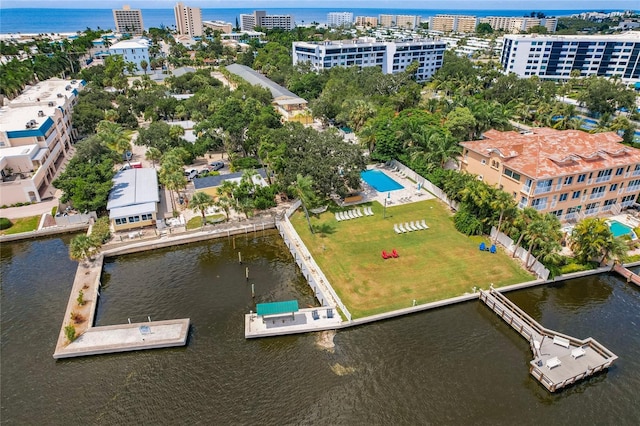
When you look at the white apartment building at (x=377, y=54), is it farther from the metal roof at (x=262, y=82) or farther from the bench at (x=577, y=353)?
the bench at (x=577, y=353)

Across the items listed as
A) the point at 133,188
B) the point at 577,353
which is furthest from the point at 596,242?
the point at 133,188

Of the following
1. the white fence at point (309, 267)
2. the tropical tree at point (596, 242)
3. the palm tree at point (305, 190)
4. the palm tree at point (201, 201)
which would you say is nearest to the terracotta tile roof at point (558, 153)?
the tropical tree at point (596, 242)

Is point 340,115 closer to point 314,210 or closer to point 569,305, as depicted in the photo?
point 314,210

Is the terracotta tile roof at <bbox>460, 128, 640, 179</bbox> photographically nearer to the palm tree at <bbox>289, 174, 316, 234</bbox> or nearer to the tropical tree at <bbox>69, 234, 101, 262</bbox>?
the palm tree at <bbox>289, 174, 316, 234</bbox>

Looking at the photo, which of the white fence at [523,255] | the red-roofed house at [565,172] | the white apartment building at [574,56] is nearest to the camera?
the white fence at [523,255]

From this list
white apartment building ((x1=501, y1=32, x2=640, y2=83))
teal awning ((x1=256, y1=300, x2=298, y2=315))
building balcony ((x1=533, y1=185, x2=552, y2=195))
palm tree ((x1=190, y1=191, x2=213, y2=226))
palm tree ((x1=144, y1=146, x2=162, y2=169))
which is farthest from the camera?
white apartment building ((x1=501, y1=32, x2=640, y2=83))

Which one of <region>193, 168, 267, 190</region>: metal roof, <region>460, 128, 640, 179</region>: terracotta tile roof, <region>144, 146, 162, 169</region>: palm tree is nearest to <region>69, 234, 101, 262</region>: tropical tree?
<region>193, 168, 267, 190</region>: metal roof

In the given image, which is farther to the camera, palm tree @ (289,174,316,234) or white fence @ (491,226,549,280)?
palm tree @ (289,174,316,234)
